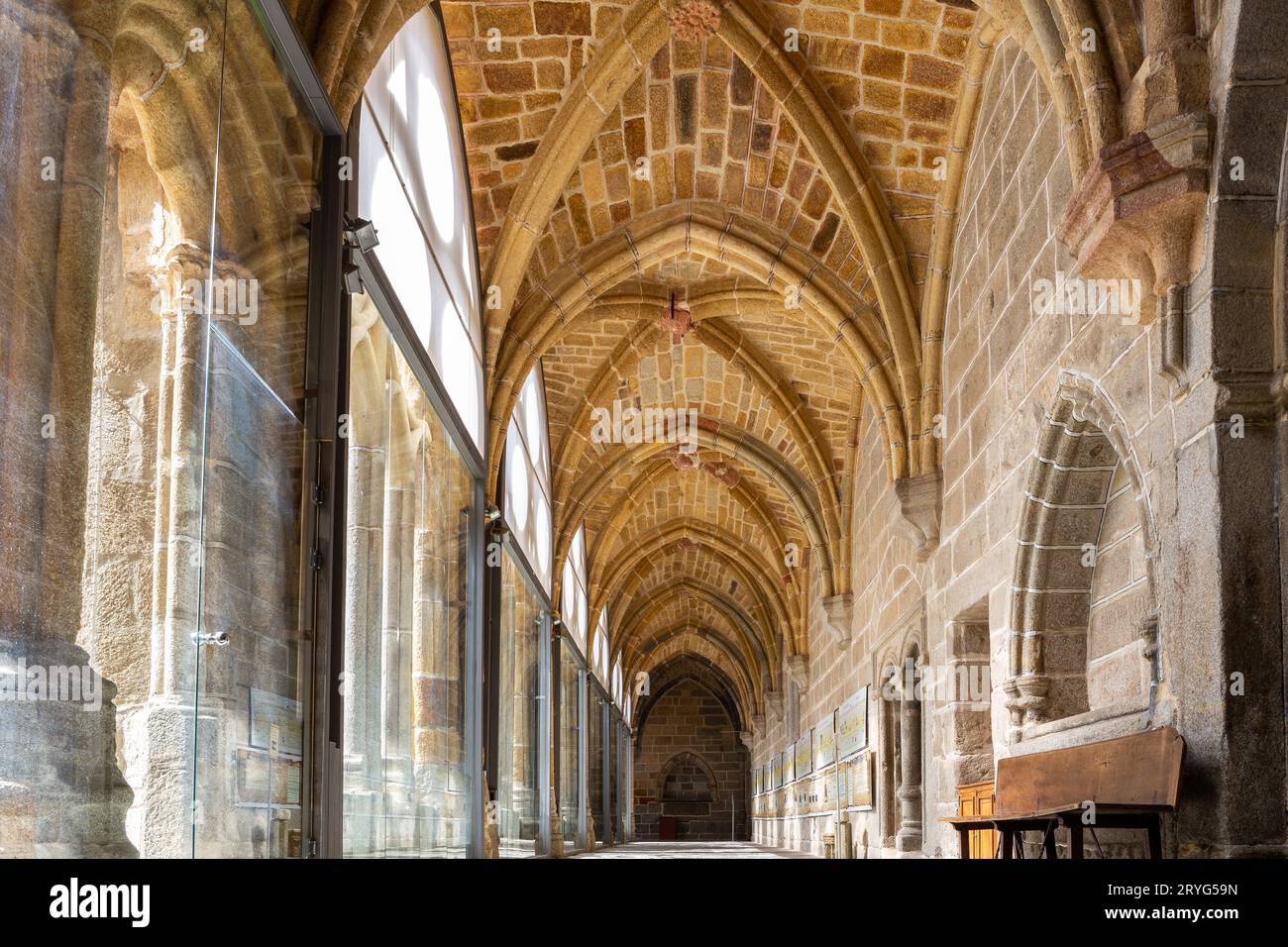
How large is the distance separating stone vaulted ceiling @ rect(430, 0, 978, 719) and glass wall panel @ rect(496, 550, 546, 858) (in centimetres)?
183

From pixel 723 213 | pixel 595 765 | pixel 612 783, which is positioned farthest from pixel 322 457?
pixel 612 783

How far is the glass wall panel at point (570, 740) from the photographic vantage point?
1473cm

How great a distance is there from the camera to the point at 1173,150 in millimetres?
4082

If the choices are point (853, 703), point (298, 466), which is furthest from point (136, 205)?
point (853, 703)

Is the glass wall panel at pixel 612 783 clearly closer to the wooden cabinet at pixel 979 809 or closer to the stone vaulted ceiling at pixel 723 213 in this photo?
the stone vaulted ceiling at pixel 723 213

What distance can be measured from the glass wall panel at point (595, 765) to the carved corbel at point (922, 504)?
10477 millimetres

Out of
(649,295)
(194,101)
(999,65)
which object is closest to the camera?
(194,101)

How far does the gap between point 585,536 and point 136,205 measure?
14264mm

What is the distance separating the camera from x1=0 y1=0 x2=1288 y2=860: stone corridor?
105 inches

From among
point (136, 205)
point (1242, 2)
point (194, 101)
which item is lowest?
point (136, 205)

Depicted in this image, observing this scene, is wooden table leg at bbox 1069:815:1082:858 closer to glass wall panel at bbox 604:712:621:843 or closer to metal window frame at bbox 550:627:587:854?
metal window frame at bbox 550:627:587:854

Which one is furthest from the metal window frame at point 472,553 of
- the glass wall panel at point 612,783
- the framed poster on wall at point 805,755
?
the glass wall panel at point 612,783
